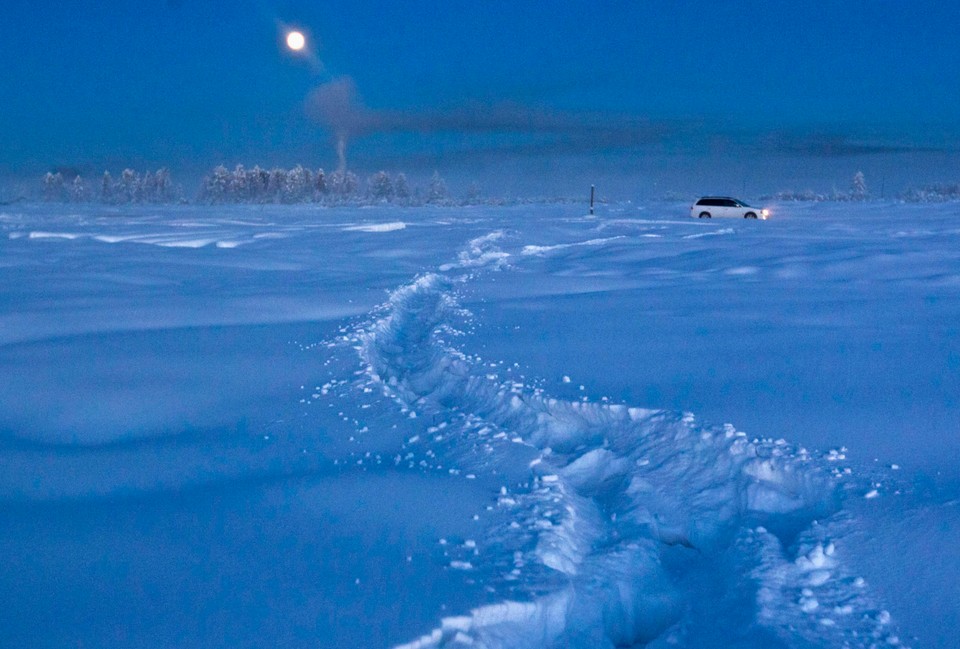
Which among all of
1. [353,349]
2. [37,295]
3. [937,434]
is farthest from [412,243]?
[937,434]

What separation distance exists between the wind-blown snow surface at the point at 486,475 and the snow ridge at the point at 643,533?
0.01 m

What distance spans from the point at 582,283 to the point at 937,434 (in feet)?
24.9

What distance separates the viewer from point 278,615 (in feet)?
9.45

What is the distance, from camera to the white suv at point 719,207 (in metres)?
33.9

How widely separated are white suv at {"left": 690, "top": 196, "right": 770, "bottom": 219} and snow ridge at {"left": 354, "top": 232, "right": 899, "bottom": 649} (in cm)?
3087

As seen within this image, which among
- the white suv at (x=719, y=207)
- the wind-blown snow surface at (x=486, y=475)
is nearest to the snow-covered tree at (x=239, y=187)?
the white suv at (x=719, y=207)

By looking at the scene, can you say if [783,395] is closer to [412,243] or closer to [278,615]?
[278,615]

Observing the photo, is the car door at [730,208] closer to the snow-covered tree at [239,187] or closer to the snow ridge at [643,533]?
the snow ridge at [643,533]

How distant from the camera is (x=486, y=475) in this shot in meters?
4.23

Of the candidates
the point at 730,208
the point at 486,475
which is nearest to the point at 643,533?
the point at 486,475

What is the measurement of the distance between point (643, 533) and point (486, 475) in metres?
0.94

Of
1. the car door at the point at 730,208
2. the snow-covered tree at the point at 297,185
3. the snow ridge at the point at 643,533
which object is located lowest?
the snow ridge at the point at 643,533

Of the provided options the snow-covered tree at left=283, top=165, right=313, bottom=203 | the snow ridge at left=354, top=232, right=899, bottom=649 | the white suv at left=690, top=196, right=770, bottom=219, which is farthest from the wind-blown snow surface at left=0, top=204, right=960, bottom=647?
the snow-covered tree at left=283, top=165, right=313, bottom=203

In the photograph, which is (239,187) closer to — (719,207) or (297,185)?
(297,185)
